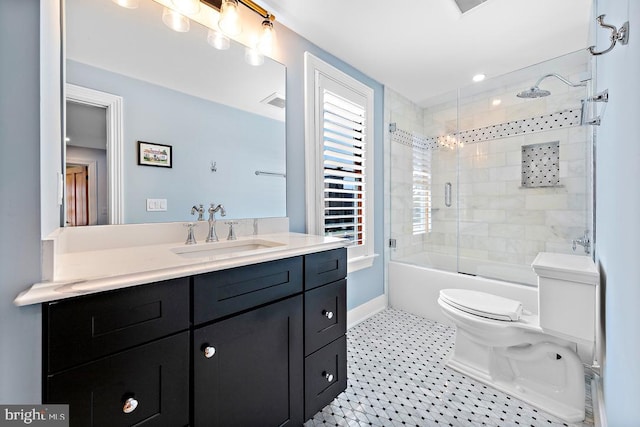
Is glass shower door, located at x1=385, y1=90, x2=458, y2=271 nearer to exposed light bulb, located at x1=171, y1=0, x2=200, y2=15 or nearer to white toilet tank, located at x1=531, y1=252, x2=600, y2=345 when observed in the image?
Result: white toilet tank, located at x1=531, y1=252, x2=600, y2=345

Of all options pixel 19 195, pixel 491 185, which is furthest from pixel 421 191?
pixel 19 195

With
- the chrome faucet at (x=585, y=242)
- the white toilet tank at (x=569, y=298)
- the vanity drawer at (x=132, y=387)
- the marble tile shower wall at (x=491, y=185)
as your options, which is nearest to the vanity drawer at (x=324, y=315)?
the vanity drawer at (x=132, y=387)

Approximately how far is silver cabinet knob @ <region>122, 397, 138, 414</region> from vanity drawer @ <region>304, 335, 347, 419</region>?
0.69 metres

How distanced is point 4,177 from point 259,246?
1006 millimetres

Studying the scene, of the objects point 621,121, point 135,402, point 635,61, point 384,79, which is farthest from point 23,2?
point 384,79

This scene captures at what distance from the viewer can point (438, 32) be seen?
1.83 m

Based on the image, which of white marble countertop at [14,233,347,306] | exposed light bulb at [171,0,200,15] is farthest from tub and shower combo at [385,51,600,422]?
exposed light bulb at [171,0,200,15]

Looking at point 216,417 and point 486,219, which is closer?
point 216,417

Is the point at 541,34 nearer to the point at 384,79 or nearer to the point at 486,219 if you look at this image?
the point at 384,79

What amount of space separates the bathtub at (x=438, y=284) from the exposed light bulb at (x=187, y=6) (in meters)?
2.57

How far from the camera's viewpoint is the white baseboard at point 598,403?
3.91 feet

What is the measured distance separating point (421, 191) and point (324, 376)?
2555 mm

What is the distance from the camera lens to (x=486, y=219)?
2.96 metres

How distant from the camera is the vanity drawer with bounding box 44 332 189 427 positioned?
2.14 feet
